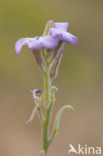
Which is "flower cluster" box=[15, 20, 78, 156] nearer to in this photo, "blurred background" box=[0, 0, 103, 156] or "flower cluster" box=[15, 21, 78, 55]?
"flower cluster" box=[15, 21, 78, 55]

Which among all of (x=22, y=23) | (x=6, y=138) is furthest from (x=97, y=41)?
(x=6, y=138)

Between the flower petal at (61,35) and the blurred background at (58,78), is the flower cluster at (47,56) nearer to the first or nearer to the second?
the flower petal at (61,35)

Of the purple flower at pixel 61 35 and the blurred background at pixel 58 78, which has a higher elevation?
the purple flower at pixel 61 35

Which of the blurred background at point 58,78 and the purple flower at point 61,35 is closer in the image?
the purple flower at point 61,35

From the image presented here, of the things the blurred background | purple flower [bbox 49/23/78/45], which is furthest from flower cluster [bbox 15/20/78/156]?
the blurred background

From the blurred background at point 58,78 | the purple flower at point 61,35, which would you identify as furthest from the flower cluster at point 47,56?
the blurred background at point 58,78

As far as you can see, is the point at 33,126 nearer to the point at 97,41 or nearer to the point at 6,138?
the point at 6,138
